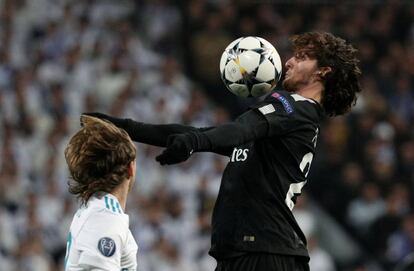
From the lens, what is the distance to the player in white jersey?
4.44 m

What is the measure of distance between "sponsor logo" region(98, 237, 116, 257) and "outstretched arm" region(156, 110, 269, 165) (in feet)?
1.38

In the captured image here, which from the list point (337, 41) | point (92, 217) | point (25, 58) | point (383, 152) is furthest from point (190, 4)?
point (92, 217)

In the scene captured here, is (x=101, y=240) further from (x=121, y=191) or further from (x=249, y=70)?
(x=249, y=70)

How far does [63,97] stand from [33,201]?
1.79m

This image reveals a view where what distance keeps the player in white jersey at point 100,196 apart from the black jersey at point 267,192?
0.73m

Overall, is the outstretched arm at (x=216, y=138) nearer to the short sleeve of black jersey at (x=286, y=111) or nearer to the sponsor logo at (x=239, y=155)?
the short sleeve of black jersey at (x=286, y=111)

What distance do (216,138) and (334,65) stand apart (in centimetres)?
121

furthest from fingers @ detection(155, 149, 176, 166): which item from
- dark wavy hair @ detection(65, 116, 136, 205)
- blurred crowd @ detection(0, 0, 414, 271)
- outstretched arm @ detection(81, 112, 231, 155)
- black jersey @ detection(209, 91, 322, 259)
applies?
blurred crowd @ detection(0, 0, 414, 271)

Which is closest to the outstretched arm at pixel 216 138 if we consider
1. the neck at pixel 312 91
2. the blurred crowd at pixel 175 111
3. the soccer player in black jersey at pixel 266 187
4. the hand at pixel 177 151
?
the hand at pixel 177 151

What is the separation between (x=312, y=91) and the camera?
552 cm

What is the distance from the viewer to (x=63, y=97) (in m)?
13.3

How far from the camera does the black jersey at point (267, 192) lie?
17.1 ft

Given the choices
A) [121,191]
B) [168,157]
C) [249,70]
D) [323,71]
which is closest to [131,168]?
[121,191]

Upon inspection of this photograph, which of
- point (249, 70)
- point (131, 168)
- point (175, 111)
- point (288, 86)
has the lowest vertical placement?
point (175, 111)
